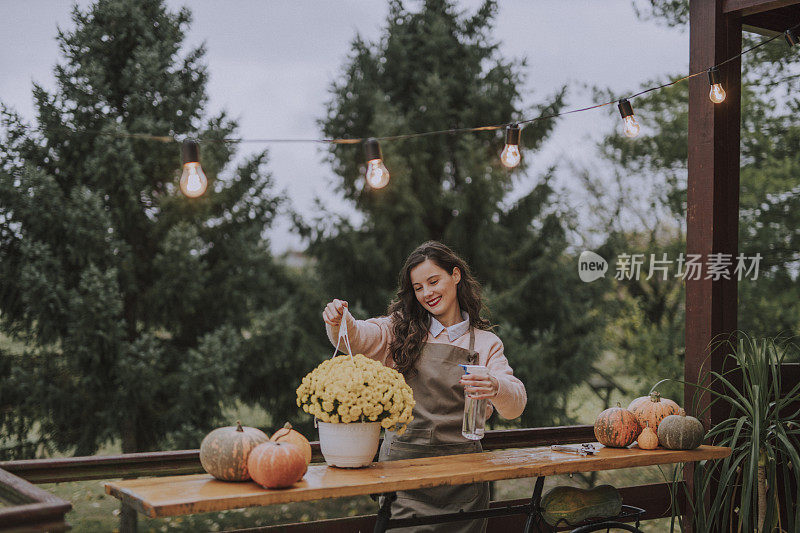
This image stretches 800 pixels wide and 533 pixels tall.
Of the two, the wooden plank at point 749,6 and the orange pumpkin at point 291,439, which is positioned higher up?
the wooden plank at point 749,6

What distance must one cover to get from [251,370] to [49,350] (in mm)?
2029

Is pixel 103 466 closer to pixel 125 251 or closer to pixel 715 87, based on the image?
pixel 715 87

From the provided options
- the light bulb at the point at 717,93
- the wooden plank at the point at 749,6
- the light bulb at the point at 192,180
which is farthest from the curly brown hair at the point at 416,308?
the wooden plank at the point at 749,6

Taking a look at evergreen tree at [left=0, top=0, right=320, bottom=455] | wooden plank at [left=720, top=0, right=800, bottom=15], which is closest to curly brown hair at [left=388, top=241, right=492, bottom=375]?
wooden plank at [left=720, top=0, right=800, bottom=15]

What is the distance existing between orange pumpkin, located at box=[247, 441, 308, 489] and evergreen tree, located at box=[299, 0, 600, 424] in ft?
22.2

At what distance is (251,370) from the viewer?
8141 mm

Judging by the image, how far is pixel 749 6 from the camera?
11.4ft

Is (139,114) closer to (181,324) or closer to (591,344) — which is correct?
(181,324)

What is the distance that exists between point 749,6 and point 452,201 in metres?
5.91

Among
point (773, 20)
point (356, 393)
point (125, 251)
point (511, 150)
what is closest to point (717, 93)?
point (773, 20)

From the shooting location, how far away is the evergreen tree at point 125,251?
7191 millimetres

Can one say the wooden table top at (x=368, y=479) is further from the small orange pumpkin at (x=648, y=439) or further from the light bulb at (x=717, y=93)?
the light bulb at (x=717, y=93)

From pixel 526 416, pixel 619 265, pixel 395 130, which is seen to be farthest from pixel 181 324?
pixel 619 265

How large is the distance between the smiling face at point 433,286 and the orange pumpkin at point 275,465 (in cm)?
92
